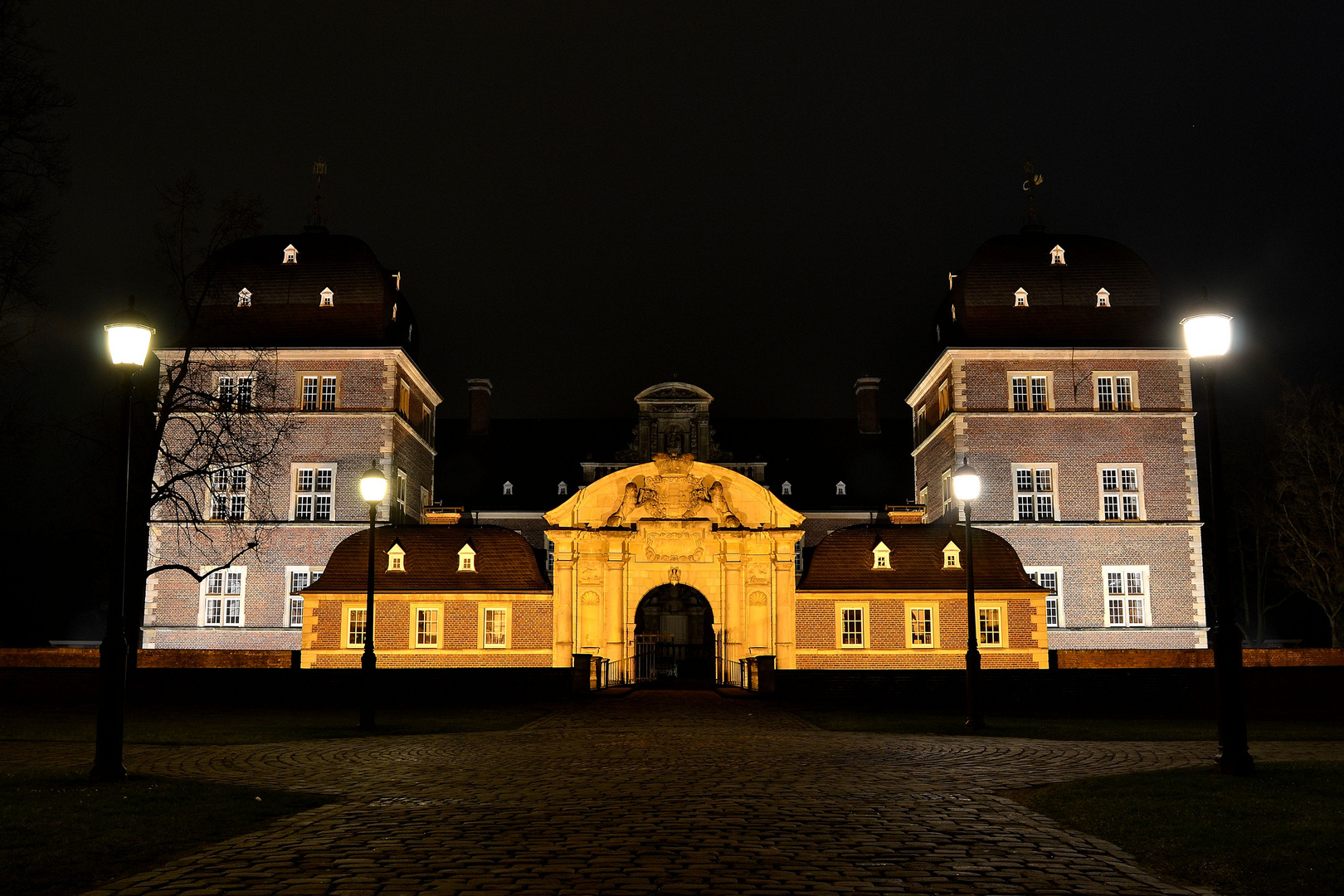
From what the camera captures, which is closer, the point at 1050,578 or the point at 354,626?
the point at 354,626

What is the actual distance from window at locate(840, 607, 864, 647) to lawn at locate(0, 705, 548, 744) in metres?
15.4

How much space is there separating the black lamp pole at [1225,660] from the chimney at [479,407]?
58.6m

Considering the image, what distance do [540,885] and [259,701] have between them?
2173 centimetres

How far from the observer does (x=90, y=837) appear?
9.39 meters

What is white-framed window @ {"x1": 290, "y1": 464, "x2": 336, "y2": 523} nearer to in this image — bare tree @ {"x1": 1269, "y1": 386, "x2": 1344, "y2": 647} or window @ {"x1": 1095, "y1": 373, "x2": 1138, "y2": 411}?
window @ {"x1": 1095, "y1": 373, "x2": 1138, "y2": 411}

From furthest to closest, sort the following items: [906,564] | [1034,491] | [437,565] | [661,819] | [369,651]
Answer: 1. [1034,491]
2. [906,564]
3. [437,565]
4. [369,651]
5. [661,819]

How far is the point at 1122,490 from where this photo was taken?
50.8 m

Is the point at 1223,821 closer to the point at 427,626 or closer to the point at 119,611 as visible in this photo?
the point at 119,611

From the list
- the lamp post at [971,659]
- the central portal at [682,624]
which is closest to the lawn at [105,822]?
the lamp post at [971,659]

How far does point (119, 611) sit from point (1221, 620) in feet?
38.7

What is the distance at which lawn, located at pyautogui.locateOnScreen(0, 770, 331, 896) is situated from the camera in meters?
8.34

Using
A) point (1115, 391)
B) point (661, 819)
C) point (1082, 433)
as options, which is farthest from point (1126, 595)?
point (661, 819)

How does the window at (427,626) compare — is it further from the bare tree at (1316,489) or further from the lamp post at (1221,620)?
the bare tree at (1316,489)

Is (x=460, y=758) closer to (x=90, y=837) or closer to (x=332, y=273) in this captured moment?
(x=90, y=837)
